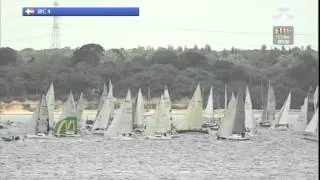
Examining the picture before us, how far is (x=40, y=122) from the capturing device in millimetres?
65875

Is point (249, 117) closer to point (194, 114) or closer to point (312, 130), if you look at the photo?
point (194, 114)

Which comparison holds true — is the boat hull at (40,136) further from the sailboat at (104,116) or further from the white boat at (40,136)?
the sailboat at (104,116)

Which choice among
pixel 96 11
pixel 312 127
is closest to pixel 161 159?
pixel 312 127

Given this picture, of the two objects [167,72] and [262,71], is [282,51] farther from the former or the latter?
[167,72]

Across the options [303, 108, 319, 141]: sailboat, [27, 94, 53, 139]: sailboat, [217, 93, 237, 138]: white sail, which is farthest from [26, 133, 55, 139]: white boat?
[303, 108, 319, 141]: sailboat

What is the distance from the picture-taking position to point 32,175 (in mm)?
40906

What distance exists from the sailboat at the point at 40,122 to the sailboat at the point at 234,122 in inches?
577

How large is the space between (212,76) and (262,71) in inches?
443

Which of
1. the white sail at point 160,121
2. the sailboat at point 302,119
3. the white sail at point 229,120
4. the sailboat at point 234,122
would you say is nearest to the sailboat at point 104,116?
the white sail at point 160,121

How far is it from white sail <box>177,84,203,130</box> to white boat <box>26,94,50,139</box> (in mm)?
14302

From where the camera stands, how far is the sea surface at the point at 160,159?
41844 mm

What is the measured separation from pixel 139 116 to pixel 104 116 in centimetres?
357

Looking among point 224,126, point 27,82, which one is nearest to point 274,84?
point 27,82

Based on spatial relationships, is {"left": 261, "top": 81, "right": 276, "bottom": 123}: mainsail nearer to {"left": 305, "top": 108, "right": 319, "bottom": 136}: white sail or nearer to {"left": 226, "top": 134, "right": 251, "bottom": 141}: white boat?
{"left": 305, "top": 108, "right": 319, "bottom": 136}: white sail
